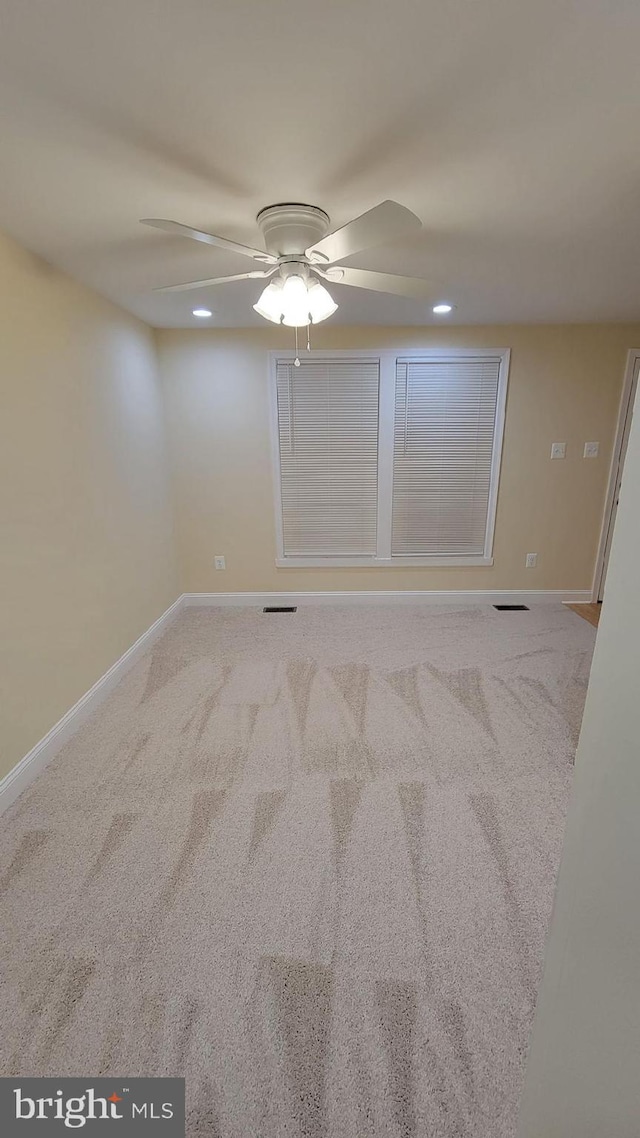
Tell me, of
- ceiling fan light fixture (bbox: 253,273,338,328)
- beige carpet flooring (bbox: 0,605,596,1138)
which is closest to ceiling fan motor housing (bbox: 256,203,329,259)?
ceiling fan light fixture (bbox: 253,273,338,328)

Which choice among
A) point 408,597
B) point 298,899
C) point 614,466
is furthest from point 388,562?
point 298,899

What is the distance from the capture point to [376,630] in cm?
344

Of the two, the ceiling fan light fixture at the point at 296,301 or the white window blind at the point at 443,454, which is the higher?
the ceiling fan light fixture at the point at 296,301

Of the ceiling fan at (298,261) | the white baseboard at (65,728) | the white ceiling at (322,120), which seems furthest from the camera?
the white baseboard at (65,728)

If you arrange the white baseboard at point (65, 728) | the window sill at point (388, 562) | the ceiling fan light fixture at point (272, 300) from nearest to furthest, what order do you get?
the ceiling fan light fixture at point (272, 300) < the white baseboard at point (65, 728) < the window sill at point (388, 562)

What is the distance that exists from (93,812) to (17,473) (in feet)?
4.77

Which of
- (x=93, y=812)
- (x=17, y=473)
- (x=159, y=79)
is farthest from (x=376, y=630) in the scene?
(x=159, y=79)

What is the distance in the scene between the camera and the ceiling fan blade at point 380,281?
1714 millimetres

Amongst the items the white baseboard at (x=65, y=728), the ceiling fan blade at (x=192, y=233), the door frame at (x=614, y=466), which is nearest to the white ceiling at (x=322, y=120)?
the ceiling fan blade at (x=192, y=233)

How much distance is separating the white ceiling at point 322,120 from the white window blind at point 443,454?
1.45 metres

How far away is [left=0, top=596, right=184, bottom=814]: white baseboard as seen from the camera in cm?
182

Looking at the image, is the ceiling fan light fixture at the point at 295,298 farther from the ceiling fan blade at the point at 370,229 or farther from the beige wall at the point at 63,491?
the beige wall at the point at 63,491

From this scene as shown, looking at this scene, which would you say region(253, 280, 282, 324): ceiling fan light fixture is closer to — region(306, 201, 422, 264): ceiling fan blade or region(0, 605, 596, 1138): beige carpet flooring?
region(306, 201, 422, 264): ceiling fan blade

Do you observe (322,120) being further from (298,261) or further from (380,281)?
(380,281)
